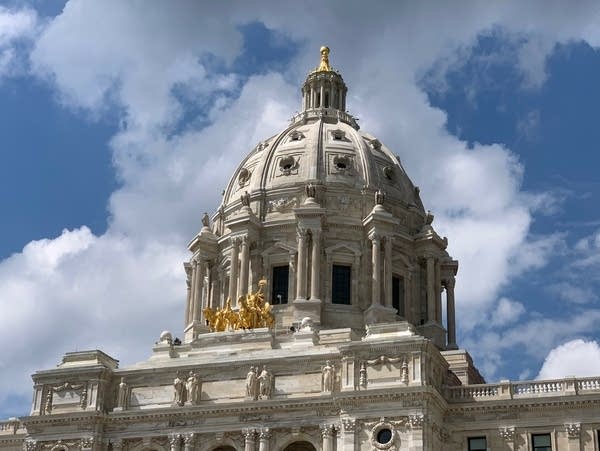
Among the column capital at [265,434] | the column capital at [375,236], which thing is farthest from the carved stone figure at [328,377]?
the column capital at [375,236]

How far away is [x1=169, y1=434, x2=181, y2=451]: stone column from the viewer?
69500 mm

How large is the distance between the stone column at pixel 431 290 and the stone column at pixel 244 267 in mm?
13373

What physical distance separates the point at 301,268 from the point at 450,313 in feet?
45.0

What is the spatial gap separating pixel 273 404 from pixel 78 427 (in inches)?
478

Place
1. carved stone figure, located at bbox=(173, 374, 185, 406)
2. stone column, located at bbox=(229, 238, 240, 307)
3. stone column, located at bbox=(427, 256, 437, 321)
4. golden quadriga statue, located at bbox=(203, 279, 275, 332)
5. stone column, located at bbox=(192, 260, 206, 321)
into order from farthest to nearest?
stone column, located at bbox=(192, 260, 206, 321) → stone column, located at bbox=(427, 256, 437, 321) → stone column, located at bbox=(229, 238, 240, 307) → golden quadriga statue, located at bbox=(203, 279, 275, 332) → carved stone figure, located at bbox=(173, 374, 185, 406)

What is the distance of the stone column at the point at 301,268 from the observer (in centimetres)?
8331

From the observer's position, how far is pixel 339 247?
3410 inches

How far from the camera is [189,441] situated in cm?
6950

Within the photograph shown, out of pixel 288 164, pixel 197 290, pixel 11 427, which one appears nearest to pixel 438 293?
pixel 288 164

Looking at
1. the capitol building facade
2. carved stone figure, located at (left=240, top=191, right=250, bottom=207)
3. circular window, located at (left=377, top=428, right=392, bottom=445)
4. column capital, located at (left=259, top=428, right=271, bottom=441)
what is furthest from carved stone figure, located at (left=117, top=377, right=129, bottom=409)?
carved stone figure, located at (left=240, top=191, right=250, bottom=207)

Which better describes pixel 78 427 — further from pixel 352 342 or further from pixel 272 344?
pixel 352 342

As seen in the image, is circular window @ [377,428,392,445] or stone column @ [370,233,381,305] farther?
stone column @ [370,233,381,305]

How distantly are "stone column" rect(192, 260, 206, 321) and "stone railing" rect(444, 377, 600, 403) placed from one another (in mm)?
24693

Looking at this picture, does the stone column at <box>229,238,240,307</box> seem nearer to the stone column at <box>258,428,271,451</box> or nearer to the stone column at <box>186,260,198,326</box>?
the stone column at <box>186,260,198,326</box>
